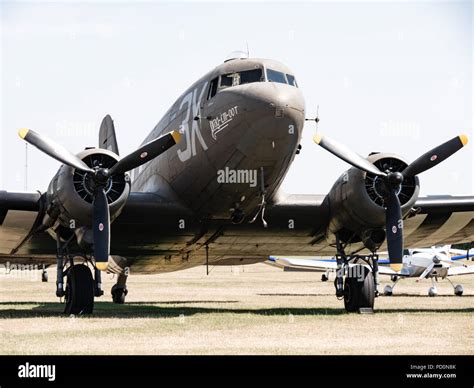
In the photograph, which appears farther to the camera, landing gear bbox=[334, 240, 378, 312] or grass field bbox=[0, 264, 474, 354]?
landing gear bbox=[334, 240, 378, 312]

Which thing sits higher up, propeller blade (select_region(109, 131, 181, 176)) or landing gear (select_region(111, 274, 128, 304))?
propeller blade (select_region(109, 131, 181, 176))

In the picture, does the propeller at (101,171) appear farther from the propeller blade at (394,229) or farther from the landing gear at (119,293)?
the landing gear at (119,293)

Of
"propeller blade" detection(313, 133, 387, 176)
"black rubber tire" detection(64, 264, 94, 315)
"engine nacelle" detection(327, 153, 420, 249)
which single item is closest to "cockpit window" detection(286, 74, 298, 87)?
"propeller blade" detection(313, 133, 387, 176)

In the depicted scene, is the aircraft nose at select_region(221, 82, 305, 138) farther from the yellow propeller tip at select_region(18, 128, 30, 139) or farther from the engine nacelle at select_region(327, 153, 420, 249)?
the yellow propeller tip at select_region(18, 128, 30, 139)

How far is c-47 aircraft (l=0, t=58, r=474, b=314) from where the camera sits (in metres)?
17.1

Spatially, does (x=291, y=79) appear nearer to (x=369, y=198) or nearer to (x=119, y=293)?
(x=369, y=198)

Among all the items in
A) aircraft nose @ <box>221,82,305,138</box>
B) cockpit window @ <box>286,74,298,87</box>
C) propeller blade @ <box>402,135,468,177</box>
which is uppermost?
cockpit window @ <box>286,74,298,87</box>

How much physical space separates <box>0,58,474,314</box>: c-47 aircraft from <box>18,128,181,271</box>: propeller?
0.08 ft

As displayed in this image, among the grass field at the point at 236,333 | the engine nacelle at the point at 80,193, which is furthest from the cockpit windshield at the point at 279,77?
the grass field at the point at 236,333

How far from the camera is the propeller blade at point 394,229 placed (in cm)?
1864

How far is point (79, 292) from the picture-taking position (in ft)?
60.1

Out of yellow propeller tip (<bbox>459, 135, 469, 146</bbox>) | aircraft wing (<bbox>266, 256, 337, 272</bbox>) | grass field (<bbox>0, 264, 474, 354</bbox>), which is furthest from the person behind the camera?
aircraft wing (<bbox>266, 256, 337, 272</bbox>)

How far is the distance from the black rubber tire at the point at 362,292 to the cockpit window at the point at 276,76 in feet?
17.9
